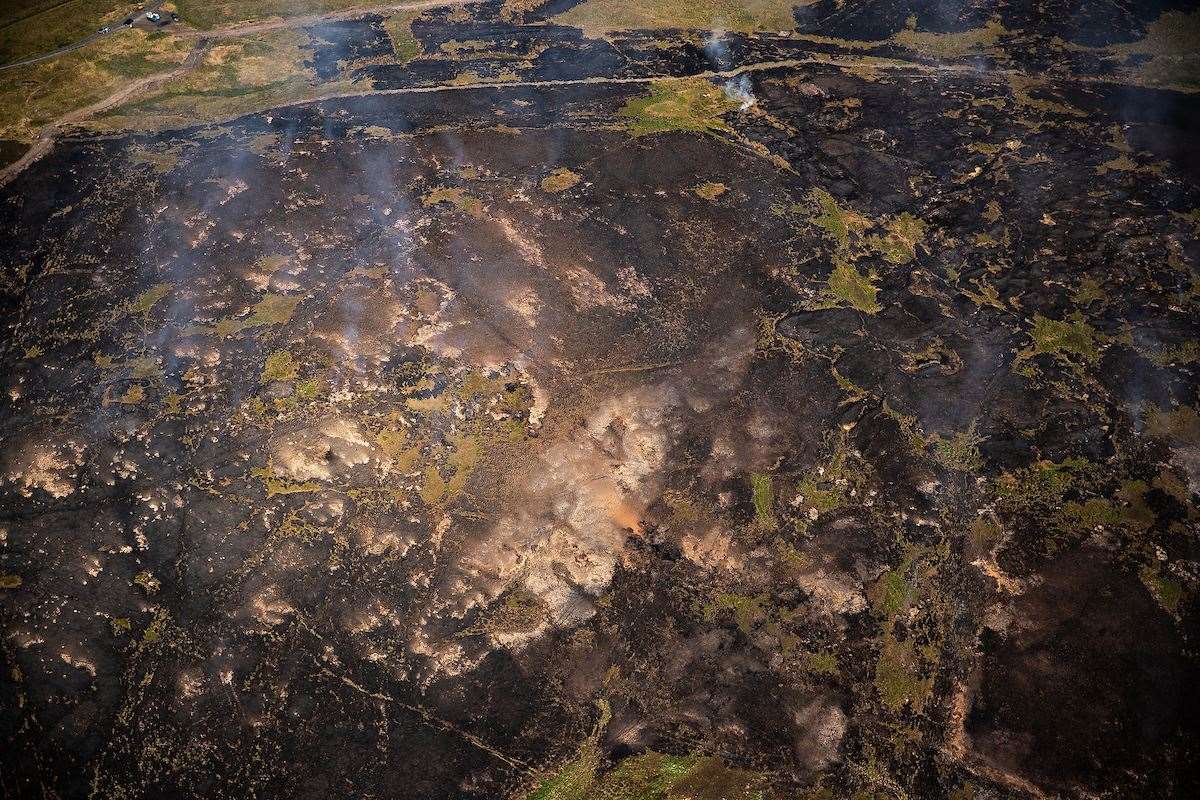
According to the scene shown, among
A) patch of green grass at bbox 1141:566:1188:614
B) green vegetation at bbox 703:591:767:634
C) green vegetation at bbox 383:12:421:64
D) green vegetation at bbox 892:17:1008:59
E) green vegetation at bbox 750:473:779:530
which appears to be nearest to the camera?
patch of green grass at bbox 1141:566:1188:614

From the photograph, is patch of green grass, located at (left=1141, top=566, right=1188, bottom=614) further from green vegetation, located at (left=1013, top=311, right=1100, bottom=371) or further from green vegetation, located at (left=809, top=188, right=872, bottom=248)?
green vegetation, located at (left=809, top=188, right=872, bottom=248)

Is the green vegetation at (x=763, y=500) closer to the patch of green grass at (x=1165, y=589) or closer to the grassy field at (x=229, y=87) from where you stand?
the patch of green grass at (x=1165, y=589)

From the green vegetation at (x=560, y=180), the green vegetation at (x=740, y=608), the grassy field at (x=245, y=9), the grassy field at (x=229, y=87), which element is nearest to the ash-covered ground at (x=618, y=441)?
the green vegetation at (x=740, y=608)

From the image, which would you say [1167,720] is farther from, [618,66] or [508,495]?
[618,66]

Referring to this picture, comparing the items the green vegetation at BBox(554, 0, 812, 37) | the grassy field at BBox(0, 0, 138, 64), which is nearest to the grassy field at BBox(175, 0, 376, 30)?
the grassy field at BBox(0, 0, 138, 64)

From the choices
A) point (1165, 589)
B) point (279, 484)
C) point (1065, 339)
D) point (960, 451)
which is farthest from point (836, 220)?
point (279, 484)

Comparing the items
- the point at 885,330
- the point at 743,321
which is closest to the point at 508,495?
the point at 743,321

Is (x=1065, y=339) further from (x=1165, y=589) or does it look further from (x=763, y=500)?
(x=763, y=500)
